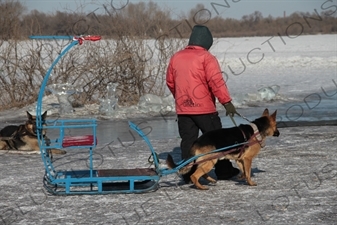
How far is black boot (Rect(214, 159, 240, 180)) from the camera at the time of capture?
7.30 meters

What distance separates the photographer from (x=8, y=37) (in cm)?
1533

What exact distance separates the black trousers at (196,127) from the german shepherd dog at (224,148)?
11.0 inches

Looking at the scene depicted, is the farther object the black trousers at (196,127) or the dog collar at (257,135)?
the black trousers at (196,127)

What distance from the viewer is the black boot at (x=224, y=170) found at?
7.30 metres

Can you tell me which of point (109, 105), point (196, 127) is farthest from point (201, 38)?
point (109, 105)

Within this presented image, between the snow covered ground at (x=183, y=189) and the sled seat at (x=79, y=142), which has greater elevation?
the sled seat at (x=79, y=142)

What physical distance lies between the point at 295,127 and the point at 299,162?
9.89 ft

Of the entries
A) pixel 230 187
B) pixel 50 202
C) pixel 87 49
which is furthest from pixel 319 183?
pixel 87 49

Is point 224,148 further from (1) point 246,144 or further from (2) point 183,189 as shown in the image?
(2) point 183,189

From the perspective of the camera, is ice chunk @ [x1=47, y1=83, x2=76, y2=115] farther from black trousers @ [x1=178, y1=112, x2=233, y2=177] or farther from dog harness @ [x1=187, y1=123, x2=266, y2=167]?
dog harness @ [x1=187, y1=123, x2=266, y2=167]

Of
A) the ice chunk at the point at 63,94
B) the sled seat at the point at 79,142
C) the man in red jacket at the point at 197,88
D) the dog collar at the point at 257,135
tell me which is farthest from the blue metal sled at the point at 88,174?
the ice chunk at the point at 63,94

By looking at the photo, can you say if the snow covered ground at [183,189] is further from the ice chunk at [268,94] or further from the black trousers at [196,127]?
the ice chunk at [268,94]

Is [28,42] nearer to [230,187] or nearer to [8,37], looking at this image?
[8,37]

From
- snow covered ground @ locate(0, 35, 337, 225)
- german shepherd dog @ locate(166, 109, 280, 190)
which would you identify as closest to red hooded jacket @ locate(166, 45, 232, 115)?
german shepherd dog @ locate(166, 109, 280, 190)
